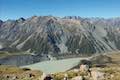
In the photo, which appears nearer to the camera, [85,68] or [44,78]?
[44,78]

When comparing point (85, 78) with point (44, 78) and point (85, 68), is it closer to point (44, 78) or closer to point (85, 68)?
point (44, 78)

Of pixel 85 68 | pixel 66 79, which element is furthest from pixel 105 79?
pixel 85 68

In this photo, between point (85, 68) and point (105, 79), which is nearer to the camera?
point (105, 79)

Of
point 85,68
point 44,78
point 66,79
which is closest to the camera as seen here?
point 44,78

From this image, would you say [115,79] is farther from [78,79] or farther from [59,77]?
[59,77]

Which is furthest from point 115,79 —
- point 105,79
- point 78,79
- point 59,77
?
point 59,77

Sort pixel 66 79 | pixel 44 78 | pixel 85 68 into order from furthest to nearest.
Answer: pixel 85 68
pixel 66 79
pixel 44 78

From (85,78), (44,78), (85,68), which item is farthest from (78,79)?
(85,68)
